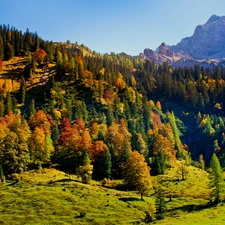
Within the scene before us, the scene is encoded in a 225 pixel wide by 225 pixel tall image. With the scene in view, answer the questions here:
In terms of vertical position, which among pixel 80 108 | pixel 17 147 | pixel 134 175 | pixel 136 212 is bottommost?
pixel 136 212

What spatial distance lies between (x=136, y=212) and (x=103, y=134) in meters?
69.4

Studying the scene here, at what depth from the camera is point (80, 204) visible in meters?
74.7

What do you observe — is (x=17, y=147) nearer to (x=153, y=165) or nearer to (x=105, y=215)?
(x=105, y=215)

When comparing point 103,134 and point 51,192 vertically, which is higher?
point 103,134

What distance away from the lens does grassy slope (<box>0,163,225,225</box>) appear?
6406cm

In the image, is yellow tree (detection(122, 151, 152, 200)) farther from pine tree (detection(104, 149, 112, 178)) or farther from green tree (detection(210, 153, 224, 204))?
green tree (detection(210, 153, 224, 204))

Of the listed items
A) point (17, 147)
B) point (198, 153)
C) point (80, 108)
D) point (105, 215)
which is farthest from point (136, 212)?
point (198, 153)

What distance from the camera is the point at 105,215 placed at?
2702 inches

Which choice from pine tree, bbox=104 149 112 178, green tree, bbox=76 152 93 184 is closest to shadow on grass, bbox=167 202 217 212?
green tree, bbox=76 152 93 184

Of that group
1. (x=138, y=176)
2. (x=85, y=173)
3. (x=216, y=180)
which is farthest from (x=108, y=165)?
(x=216, y=180)

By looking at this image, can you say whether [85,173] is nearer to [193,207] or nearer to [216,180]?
A: [193,207]

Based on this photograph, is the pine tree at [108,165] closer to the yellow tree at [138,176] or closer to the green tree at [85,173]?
A: the green tree at [85,173]

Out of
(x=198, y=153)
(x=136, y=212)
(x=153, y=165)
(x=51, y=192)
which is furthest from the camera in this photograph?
(x=198, y=153)

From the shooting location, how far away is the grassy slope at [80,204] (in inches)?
2522
